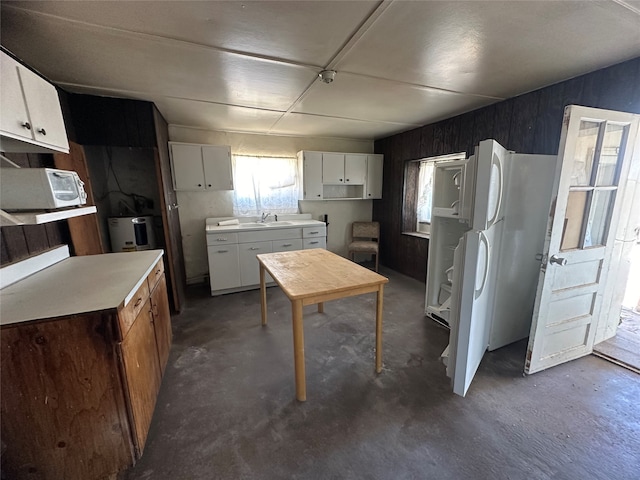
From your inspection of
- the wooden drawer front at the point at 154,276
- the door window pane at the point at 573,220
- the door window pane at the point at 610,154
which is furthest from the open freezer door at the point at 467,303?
the wooden drawer front at the point at 154,276

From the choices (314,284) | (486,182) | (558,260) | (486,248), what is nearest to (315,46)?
(486,182)

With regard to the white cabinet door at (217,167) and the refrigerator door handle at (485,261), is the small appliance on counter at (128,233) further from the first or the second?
the refrigerator door handle at (485,261)

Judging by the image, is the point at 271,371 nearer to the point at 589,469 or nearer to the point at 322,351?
the point at 322,351

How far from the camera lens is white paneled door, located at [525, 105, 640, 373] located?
172 centimetres

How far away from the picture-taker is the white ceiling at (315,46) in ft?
4.21

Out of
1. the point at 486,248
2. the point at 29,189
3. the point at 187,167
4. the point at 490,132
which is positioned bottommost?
the point at 486,248

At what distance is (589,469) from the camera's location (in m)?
1.32

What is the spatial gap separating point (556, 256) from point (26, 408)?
3034mm

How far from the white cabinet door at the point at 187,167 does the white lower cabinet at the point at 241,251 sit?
77 cm

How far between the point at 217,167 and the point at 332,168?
1772 millimetres

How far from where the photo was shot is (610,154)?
6.14 feet

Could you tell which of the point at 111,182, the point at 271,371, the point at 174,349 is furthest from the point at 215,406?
the point at 111,182

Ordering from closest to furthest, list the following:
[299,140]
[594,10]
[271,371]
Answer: [594,10] → [271,371] → [299,140]

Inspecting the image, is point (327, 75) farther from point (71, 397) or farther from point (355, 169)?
point (355, 169)
